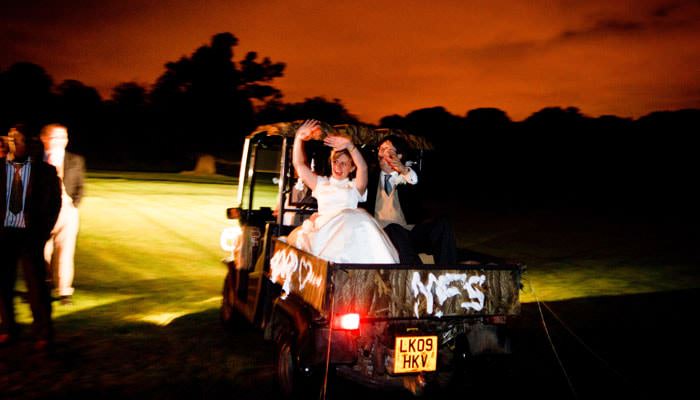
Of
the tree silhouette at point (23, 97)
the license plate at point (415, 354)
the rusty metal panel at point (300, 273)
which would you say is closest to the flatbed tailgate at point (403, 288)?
the rusty metal panel at point (300, 273)

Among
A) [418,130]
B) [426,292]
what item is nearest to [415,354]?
[426,292]

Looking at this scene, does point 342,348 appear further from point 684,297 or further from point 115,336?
point 684,297

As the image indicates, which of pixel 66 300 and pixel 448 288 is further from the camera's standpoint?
pixel 66 300

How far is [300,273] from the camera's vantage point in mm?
4836

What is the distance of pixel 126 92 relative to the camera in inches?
2029

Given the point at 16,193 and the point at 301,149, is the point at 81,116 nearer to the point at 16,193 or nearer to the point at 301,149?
the point at 16,193

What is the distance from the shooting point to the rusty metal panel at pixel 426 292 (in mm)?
4340

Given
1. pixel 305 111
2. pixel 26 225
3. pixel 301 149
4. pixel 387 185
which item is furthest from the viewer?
pixel 305 111

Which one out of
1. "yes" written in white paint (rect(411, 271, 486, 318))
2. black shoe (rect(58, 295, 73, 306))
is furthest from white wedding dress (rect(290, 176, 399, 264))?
black shoe (rect(58, 295, 73, 306))

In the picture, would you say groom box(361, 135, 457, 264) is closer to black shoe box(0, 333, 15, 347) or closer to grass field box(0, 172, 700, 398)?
grass field box(0, 172, 700, 398)

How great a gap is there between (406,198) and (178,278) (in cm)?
542

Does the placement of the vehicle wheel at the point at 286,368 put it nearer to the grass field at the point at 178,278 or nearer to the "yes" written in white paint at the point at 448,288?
the grass field at the point at 178,278

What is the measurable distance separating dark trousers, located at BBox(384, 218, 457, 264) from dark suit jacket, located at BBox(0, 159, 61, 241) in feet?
10.8

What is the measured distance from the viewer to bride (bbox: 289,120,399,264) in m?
4.89
